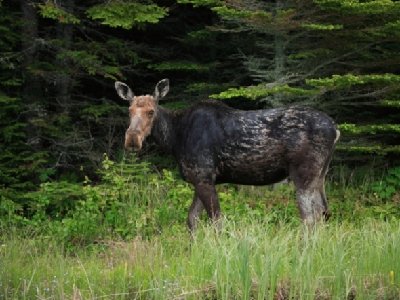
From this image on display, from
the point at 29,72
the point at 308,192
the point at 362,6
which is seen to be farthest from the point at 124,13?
the point at 308,192

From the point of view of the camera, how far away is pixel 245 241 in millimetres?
5766

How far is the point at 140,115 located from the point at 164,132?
1.63 feet

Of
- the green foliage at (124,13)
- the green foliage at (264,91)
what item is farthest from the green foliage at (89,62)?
the green foliage at (264,91)

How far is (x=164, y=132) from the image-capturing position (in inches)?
397

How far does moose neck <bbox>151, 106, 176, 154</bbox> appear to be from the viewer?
10.1 m

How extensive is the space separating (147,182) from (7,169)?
2.58 metres

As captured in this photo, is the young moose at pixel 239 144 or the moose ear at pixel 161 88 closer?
the young moose at pixel 239 144

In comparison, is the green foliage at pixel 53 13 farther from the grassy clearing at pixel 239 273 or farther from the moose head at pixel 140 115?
the grassy clearing at pixel 239 273

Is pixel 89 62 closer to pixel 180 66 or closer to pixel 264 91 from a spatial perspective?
pixel 180 66

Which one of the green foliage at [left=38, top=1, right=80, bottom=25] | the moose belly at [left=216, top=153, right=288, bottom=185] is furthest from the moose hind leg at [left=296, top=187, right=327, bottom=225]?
the green foliage at [left=38, top=1, right=80, bottom=25]

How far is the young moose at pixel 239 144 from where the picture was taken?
949 cm

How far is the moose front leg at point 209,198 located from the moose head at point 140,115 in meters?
1.00

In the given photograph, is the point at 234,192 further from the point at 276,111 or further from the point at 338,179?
the point at 276,111

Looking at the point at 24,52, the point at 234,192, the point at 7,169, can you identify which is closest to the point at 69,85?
the point at 24,52
